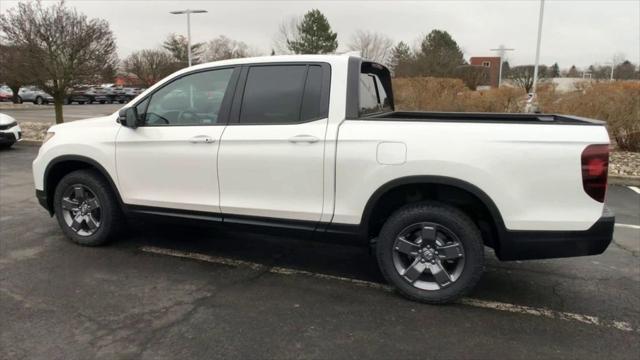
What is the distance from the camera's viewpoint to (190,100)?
14.9 feet

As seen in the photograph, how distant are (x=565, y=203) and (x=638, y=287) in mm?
1563

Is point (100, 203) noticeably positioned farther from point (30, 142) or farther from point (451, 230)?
point (30, 142)

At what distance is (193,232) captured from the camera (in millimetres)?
5660

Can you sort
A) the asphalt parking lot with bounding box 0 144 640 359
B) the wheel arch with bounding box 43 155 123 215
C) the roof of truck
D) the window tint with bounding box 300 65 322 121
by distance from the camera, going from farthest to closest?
the wheel arch with bounding box 43 155 123 215 < the roof of truck < the window tint with bounding box 300 65 322 121 < the asphalt parking lot with bounding box 0 144 640 359

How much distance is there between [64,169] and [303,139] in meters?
2.76

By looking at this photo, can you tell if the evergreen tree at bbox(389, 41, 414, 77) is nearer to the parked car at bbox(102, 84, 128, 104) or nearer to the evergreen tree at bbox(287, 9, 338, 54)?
the evergreen tree at bbox(287, 9, 338, 54)

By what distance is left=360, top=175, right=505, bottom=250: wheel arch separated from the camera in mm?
3551

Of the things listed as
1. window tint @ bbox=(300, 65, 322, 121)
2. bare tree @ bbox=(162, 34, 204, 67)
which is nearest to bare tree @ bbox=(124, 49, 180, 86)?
bare tree @ bbox=(162, 34, 204, 67)

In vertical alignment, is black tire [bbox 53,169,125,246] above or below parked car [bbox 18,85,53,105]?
below

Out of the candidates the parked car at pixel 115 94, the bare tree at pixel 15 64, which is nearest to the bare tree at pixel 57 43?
the bare tree at pixel 15 64

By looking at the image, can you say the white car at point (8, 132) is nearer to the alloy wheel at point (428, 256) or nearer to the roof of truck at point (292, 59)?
the roof of truck at point (292, 59)

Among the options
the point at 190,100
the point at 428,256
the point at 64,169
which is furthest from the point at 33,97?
the point at 428,256

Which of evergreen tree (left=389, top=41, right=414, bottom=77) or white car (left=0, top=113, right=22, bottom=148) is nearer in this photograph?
white car (left=0, top=113, right=22, bottom=148)

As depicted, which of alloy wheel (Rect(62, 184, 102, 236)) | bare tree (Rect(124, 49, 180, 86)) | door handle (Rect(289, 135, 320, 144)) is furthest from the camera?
bare tree (Rect(124, 49, 180, 86))
